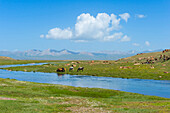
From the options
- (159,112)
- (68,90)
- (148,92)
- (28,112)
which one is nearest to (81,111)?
(28,112)

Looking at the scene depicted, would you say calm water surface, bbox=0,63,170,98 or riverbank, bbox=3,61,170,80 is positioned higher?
riverbank, bbox=3,61,170,80

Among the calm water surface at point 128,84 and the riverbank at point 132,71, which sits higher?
the riverbank at point 132,71

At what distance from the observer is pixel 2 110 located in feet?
79.2

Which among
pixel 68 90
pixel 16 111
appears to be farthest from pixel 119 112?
pixel 68 90

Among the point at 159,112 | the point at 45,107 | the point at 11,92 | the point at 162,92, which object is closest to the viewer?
the point at 159,112

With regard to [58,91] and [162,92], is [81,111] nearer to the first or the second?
[58,91]

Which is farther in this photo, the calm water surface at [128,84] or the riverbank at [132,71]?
the riverbank at [132,71]

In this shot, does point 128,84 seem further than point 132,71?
No

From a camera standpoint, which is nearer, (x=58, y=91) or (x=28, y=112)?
(x=28, y=112)

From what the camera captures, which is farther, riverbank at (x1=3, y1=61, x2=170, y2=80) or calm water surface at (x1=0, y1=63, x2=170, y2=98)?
riverbank at (x1=3, y1=61, x2=170, y2=80)

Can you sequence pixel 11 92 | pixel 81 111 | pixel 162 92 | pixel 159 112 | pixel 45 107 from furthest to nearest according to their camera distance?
1. pixel 162 92
2. pixel 11 92
3. pixel 45 107
4. pixel 81 111
5. pixel 159 112

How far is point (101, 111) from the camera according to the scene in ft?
83.3

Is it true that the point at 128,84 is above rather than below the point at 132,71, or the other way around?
below

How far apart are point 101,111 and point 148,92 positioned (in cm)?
3036
